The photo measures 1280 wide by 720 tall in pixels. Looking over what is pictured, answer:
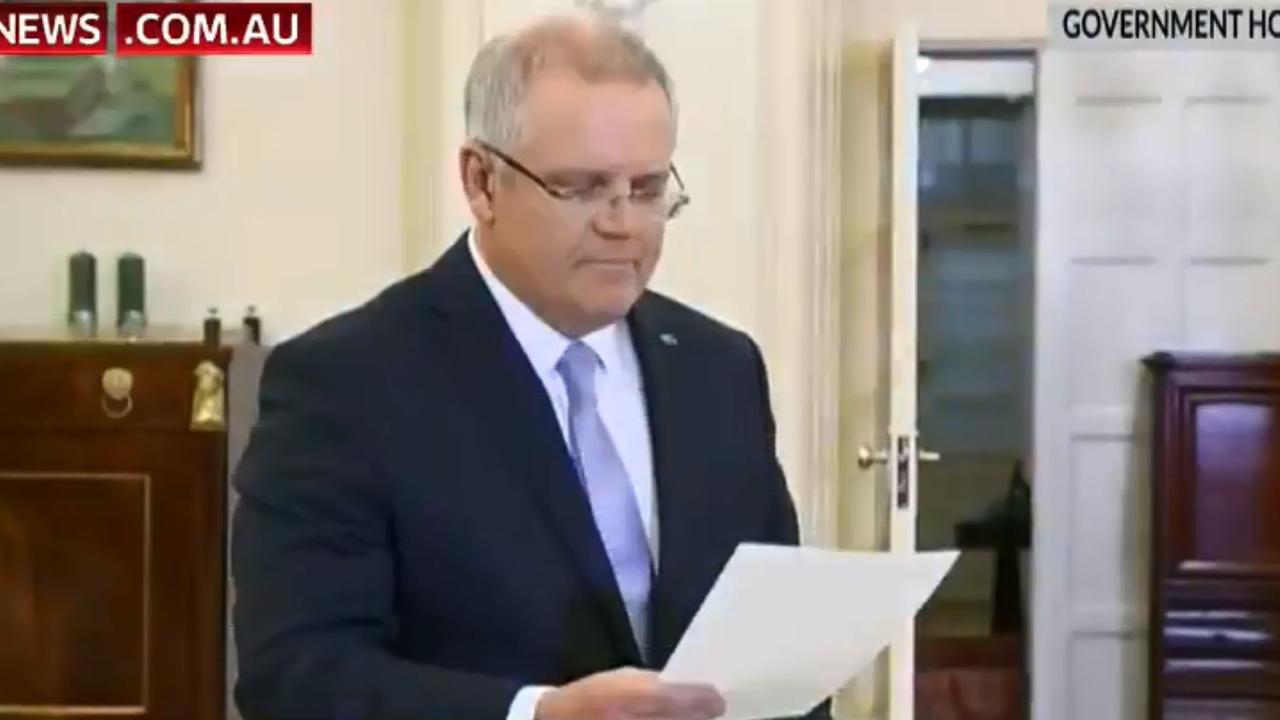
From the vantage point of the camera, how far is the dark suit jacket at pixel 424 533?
1.32 m

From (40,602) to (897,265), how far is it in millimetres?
1828

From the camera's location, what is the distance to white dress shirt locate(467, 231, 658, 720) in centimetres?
147

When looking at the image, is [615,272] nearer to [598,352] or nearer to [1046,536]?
[598,352]

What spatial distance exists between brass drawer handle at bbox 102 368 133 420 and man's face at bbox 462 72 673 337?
230cm

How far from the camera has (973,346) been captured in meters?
5.77

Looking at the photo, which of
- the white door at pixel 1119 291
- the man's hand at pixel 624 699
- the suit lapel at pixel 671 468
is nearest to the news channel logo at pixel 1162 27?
the white door at pixel 1119 291

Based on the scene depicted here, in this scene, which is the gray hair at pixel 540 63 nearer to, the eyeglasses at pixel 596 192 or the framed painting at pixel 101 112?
the eyeglasses at pixel 596 192

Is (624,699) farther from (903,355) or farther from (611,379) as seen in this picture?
(903,355)

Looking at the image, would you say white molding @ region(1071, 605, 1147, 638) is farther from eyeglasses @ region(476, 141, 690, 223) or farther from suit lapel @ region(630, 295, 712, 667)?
eyeglasses @ region(476, 141, 690, 223)

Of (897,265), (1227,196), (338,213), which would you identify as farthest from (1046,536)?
(338,213)

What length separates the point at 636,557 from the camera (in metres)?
1.46

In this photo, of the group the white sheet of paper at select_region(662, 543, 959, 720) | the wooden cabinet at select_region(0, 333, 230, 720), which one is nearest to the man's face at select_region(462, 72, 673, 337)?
the white sheet of paper at select_region(662, 543, 959, 720)

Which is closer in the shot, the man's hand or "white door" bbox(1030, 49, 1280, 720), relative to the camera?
the man's hand

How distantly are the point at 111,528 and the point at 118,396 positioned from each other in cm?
25
